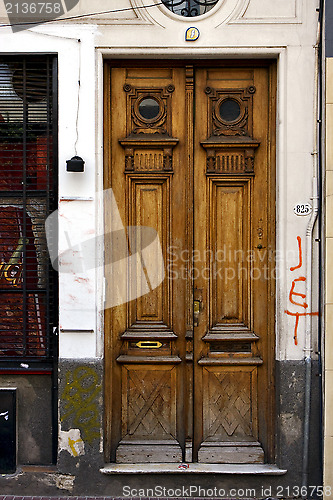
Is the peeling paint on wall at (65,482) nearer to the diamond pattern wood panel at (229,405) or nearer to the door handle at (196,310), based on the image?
the diamond pattern wood panel at (229,405)

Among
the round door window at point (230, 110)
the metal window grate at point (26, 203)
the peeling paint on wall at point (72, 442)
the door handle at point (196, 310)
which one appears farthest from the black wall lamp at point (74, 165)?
the peeling paint on wall at point (72, 442)

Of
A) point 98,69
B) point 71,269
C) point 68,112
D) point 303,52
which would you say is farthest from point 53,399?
point 303,52

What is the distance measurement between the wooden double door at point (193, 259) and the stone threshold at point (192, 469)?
0.36ft

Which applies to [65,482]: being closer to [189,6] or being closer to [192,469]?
[192,469]

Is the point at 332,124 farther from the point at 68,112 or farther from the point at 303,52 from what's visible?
the point at 68,112

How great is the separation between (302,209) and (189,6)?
7.30ft

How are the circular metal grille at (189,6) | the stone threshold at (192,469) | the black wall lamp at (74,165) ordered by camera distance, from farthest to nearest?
the circular metal grille at (189,6) < the stone threshold at (192,469) < the black wall lamp at (74,165)

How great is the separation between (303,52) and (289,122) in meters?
0.67

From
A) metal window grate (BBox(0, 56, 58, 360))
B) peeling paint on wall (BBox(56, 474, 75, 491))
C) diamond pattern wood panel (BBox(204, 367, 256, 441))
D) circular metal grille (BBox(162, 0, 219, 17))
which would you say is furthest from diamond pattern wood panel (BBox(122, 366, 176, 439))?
circular metal grille (BBox(162, 0, 219, 17))

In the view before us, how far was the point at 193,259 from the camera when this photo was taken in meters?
5.64

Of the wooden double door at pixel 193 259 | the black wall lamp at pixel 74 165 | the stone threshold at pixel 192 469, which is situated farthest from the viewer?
the wooden double door at pixel 193 259

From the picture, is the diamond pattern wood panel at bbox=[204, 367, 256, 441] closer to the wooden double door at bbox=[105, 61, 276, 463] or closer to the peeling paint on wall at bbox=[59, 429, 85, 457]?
the wooden double door at bbox=[105, 61, 276, 463]

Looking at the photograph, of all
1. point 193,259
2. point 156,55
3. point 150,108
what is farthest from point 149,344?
point 156,55

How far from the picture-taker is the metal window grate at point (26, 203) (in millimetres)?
5543
